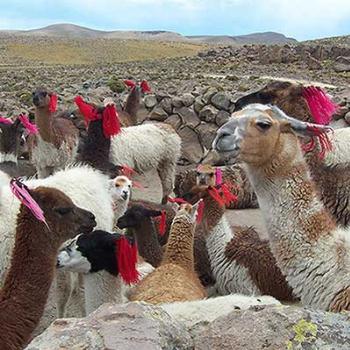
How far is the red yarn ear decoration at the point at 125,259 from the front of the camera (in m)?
5.20

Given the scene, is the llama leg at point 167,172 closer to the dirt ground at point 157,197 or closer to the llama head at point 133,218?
the dirt ground at point 157,197

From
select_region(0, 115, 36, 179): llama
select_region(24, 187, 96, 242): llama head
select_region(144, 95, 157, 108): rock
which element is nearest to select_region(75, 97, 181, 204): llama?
select_region(0, 115, 36, 179): llama

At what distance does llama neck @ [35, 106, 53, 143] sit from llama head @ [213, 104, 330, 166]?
6.25 metres

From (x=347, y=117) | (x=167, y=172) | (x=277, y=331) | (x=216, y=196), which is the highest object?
(x=277, y=331)

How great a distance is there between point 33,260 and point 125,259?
42.1 inches

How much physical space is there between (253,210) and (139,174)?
213cm

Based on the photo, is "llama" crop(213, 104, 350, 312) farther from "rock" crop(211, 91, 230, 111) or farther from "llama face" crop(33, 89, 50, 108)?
"rock" crop(211, 91, 230, 111)

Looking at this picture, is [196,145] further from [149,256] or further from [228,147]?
[228,147]

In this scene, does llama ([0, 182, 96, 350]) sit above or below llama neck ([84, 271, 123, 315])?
above

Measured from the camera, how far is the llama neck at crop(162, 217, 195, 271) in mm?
5855

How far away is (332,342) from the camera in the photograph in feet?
8.16

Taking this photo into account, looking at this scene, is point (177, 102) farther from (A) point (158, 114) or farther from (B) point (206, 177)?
(B) point (206, 177)

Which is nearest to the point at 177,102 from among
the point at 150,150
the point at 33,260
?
the point at 150,150

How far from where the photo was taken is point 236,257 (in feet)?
21.5
